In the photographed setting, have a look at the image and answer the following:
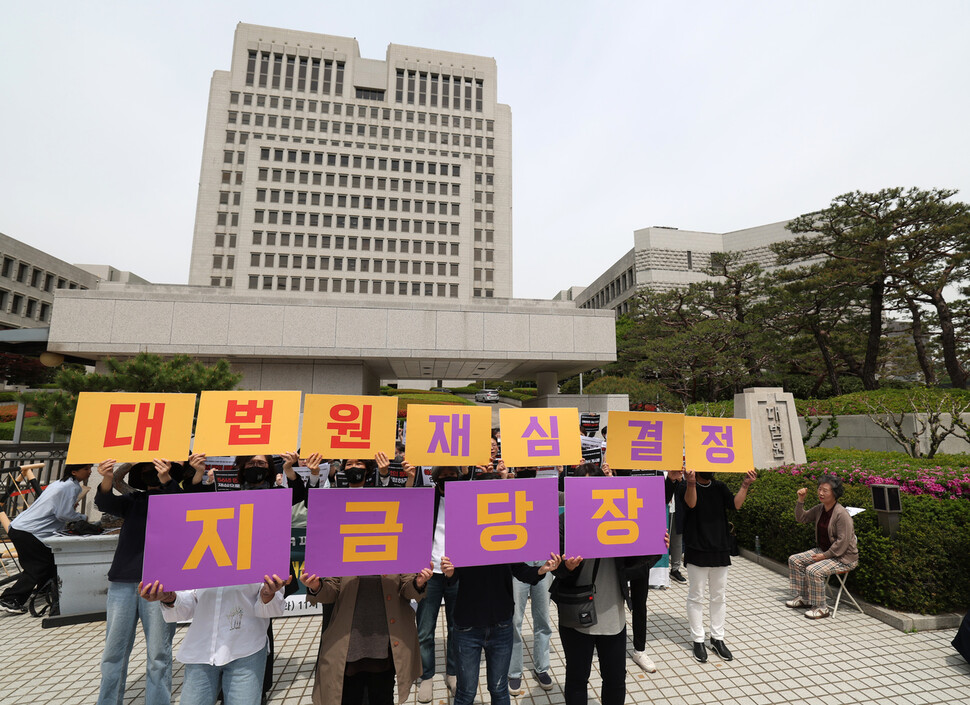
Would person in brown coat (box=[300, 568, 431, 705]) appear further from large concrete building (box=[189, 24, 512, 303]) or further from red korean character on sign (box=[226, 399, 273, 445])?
large concrete building (box=[189, 24, 512, 303])

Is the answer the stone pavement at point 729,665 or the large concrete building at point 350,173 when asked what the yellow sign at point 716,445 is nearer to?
the stone pavement at point 729,665

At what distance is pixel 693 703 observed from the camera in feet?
14.2

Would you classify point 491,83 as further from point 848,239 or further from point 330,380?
point 330,380

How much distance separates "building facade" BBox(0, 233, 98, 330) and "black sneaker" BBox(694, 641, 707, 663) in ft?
204

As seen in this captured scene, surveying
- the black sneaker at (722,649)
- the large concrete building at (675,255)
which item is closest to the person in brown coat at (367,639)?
the black sneaker at (722,649)

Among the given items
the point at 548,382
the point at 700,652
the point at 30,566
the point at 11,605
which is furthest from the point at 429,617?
the point at 548,382

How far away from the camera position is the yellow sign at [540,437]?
4328 mm

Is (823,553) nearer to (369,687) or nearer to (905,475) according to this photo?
(905,475)

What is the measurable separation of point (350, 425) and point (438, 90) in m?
71.7

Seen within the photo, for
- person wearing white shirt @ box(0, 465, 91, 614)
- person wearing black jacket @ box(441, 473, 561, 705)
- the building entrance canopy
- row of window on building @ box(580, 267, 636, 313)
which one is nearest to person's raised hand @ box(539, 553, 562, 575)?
person wearing black jacket @ box(441, 473, 561, 705)

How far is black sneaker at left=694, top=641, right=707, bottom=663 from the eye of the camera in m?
5.09

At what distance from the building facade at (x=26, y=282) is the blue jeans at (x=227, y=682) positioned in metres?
60.4

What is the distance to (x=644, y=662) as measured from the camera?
4926 millimetres

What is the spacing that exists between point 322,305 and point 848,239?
1048 inches
